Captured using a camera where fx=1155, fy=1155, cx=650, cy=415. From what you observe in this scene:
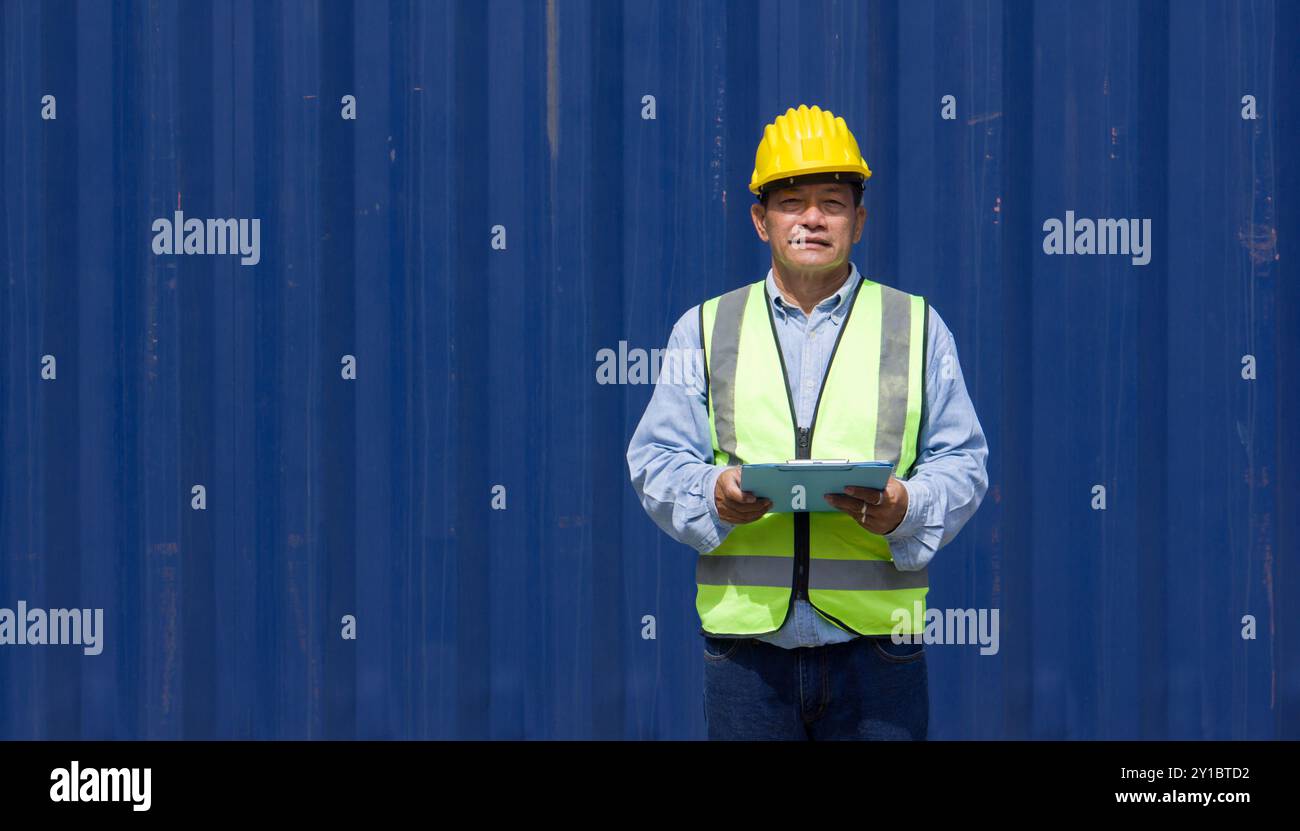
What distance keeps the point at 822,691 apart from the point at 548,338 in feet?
4.94

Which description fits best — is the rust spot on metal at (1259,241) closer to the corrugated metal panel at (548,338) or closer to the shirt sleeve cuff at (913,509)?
the corrugated metal panel at (548,338)

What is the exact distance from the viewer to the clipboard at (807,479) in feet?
6.12

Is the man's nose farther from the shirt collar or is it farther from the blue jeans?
the blue jeans

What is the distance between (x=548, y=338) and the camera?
127 inches

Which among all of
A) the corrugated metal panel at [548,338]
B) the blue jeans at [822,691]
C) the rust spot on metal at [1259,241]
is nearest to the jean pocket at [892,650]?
the blue jeans at [822,691]

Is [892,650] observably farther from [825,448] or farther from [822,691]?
[825,448]

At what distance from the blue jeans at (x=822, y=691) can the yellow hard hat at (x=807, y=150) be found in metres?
0.84

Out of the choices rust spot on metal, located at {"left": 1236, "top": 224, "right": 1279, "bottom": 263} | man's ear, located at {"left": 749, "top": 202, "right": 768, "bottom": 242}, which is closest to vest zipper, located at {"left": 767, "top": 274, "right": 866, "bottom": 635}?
man's ear, located at {"left": 749, "top": 202, "right": 768, "bottom": 242}

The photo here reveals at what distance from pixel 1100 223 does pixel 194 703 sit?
2.89 meters

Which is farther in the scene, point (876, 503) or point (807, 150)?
Result: point (807, 150)

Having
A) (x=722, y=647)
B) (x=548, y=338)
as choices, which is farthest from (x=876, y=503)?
(x=548, y=338)

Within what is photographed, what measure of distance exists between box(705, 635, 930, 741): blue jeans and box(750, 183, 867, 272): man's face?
0.68 m

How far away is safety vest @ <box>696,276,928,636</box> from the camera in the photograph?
6.74 ft

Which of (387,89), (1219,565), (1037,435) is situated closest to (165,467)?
(387,89)
